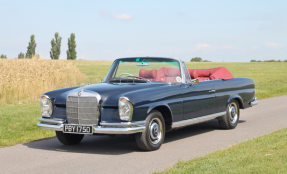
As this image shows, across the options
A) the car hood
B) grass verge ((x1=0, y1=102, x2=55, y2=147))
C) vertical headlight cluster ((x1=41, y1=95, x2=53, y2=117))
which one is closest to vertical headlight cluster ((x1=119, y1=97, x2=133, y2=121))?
the car hood

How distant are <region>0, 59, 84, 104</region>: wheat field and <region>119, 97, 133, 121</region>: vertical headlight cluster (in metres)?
9.01

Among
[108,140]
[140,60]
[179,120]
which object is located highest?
[140,60]

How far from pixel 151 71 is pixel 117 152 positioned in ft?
6.52

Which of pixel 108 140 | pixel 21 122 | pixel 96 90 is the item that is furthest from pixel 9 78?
pixel 96 90

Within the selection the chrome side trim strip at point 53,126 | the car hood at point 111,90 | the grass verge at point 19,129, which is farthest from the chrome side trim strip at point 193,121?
the grass verge at point 19,129

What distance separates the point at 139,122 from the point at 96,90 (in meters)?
1.00

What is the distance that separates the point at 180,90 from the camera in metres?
7.70

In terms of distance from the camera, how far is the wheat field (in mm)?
→ 14953

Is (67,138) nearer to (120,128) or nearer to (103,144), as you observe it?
(103,144)

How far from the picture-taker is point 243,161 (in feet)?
18.5

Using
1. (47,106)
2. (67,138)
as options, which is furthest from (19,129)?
(47,106)

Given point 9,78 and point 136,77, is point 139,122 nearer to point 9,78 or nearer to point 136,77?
point 136,77

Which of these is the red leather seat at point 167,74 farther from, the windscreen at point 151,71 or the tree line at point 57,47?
the tree line at point 57,47

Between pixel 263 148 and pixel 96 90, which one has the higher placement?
pixel 96 90
